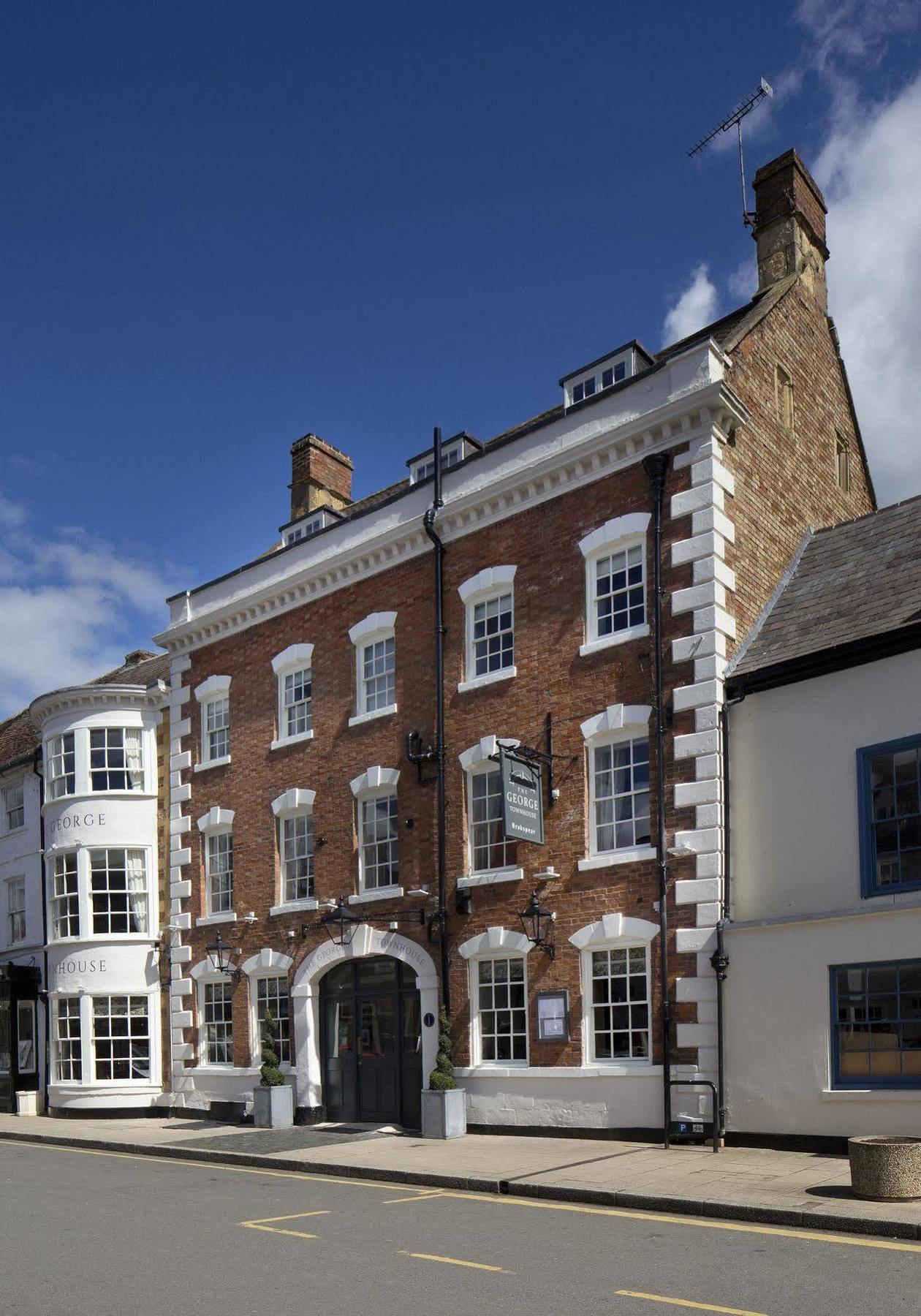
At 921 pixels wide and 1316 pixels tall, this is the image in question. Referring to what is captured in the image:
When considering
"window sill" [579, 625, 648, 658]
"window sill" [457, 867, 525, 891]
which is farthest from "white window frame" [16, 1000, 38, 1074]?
"window sill" [579, 625, 648, 658]

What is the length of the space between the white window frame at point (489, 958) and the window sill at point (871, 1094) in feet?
15.7

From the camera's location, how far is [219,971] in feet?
77.9

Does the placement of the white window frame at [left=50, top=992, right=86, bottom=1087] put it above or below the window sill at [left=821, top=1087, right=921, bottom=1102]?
below

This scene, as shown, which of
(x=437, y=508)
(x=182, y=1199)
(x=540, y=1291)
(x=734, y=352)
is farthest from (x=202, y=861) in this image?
(x=540, y=1291)

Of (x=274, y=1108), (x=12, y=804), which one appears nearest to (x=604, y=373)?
(x=274, y=1108)

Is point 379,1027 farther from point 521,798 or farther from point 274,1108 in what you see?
point 521,798

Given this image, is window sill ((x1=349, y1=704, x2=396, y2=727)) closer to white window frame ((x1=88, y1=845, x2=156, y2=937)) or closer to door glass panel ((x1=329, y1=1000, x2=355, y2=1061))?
door glass panel ((x1=329, y1=1000, x2=355, y2=1061))

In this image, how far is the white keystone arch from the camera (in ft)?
63.9

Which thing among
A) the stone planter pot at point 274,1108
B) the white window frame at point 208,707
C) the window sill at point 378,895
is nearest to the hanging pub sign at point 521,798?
the window sill at point 378,895

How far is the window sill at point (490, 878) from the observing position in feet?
60.4

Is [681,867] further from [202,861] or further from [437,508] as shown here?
[202,861]

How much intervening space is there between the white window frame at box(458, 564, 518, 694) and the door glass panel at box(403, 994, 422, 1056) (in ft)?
16.7

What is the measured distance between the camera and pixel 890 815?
585 inches

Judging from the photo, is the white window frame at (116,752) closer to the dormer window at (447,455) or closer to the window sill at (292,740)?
the window sill at (292,740)
